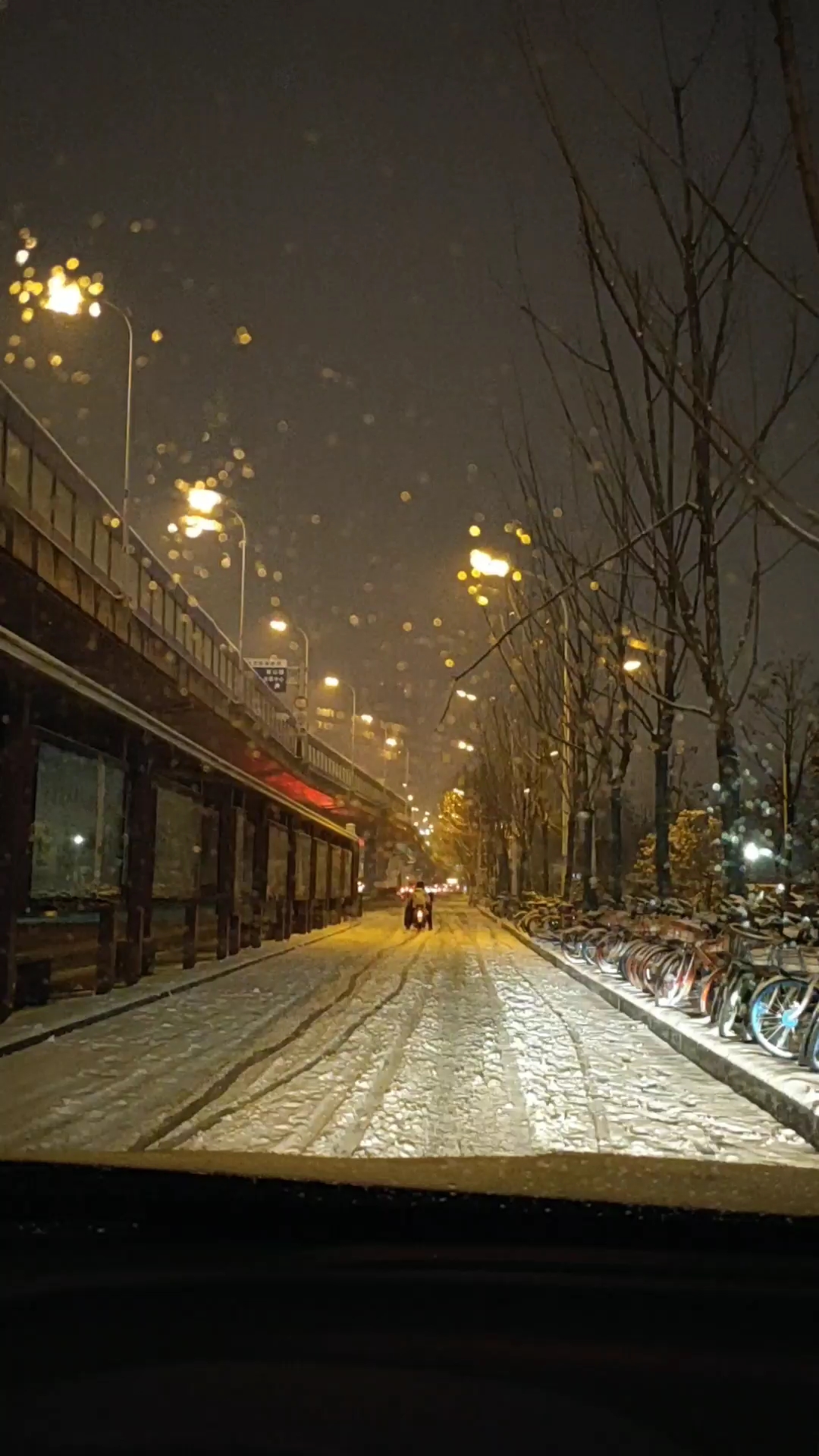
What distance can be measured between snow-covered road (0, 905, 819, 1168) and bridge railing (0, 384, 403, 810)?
649 cm

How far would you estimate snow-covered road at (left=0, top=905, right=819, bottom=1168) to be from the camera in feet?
27.5

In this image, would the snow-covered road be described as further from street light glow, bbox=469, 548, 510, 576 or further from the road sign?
the road sign

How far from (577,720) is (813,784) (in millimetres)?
25560

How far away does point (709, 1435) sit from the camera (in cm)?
270

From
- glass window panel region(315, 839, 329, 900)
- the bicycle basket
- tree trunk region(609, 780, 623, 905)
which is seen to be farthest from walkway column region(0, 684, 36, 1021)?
glass window panel region(315, 839, 329, 900)

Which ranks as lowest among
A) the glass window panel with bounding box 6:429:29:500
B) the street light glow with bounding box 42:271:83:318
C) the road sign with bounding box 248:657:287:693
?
the glass window panel with bounding box 6:429:29:500

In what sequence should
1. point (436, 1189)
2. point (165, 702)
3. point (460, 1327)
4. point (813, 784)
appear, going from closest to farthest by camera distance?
point (460, 1327) < point (436, 1189) < point (165, 702) < point (813, 784)

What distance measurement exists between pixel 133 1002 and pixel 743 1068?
879 cm

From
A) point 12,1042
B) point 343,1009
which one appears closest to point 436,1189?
point 12,1042

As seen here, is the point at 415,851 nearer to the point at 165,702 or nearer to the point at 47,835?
the point at 165,702

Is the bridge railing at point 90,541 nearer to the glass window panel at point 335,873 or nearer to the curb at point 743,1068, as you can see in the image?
the curb at point 743,1068

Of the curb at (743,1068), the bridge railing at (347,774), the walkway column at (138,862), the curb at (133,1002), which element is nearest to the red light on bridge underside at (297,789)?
the bridge railing at (347,774)

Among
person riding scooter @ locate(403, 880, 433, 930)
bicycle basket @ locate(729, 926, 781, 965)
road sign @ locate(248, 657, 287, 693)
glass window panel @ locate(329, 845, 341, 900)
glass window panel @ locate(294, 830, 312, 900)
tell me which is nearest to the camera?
bicycle basket @ locate(729, 926, 781, 965)

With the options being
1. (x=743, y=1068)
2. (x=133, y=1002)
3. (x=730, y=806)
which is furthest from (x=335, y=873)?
(x=743, y=1068)
